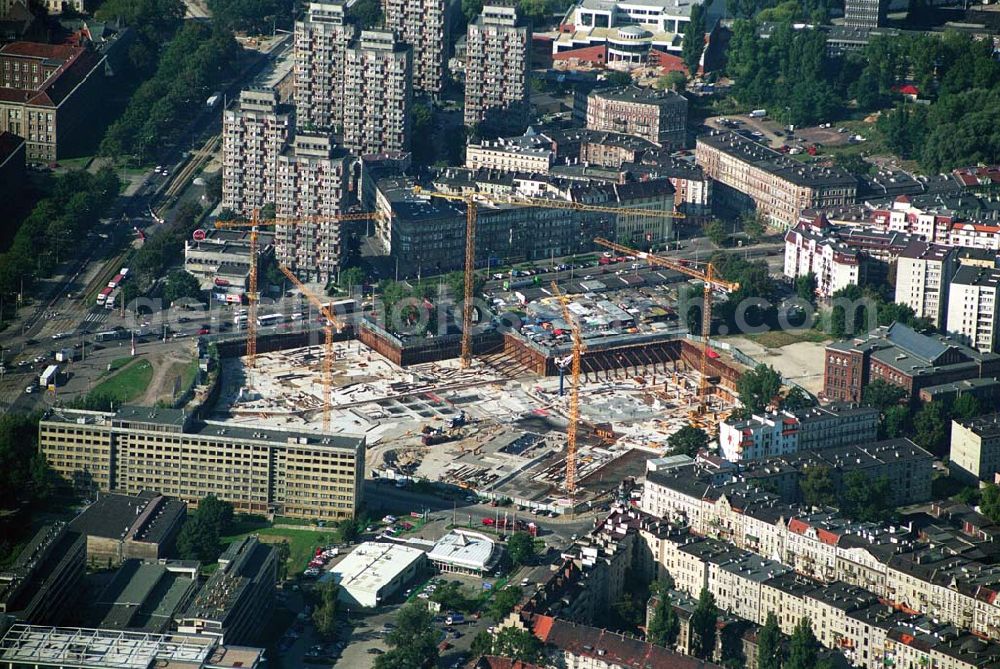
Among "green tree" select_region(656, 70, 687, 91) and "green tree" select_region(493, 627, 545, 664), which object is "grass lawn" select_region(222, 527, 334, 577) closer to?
"green tree" select_region(493, 627, 545, 664)

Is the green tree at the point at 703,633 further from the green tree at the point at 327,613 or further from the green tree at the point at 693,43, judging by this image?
the green tree at the point at 693,43

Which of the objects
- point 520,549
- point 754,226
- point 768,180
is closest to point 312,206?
point 754,226

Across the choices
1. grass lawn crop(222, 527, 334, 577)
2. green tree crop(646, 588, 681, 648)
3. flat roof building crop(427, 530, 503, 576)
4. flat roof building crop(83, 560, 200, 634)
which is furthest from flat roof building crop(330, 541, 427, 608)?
green tree crop(646, 588, 681, 648)

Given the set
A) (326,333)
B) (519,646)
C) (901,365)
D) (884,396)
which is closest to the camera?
(519,646)

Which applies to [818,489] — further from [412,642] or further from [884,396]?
[412,642]

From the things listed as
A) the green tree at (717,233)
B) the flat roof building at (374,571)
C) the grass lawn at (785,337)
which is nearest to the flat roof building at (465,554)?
the flat roof building at (374,571)

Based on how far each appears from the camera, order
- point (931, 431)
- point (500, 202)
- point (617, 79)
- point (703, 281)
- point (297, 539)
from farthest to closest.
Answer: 1. point (617, 79)
2. point (500, 202)
3. point (703, 281)
4. point (931, 431)
5. point (297, 539)
